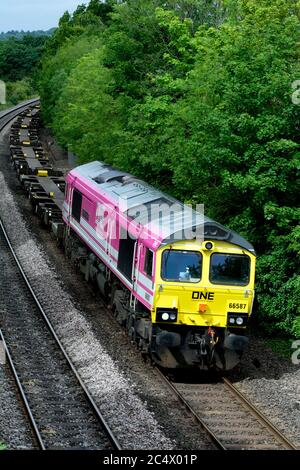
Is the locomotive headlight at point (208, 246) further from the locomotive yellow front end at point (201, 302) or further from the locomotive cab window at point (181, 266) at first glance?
the locomotive cab window at point (181, 266)

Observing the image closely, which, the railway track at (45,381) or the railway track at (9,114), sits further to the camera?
the railway track at (9,114)

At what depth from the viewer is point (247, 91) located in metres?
21.4

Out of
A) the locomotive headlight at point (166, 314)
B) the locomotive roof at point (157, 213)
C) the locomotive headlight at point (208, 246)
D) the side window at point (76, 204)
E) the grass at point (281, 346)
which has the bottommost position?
the grass at point (281, 346)

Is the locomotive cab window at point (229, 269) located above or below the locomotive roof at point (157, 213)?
below

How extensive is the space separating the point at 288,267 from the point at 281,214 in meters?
1.49

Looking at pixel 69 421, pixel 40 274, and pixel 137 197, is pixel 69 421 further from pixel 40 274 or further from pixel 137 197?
pixel 40 274

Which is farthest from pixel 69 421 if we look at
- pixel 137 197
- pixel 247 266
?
pixel 137 197

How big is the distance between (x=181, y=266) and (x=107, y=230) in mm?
4760

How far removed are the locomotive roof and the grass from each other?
3.71m

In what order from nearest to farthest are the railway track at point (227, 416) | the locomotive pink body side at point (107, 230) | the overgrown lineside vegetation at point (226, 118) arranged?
the railway track at point (227, 416) < the locomotive pink body side at point (107, 230) < the overgrown lineside vegetation at point (226, 118)

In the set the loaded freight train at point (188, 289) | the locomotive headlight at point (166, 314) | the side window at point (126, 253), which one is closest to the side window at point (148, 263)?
the loaded freight train at point (188, 289)

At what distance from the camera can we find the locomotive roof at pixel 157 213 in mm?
18109

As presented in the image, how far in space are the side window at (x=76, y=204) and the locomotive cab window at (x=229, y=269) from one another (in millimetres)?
9078

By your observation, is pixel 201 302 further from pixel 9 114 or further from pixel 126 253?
pixel 9 114
